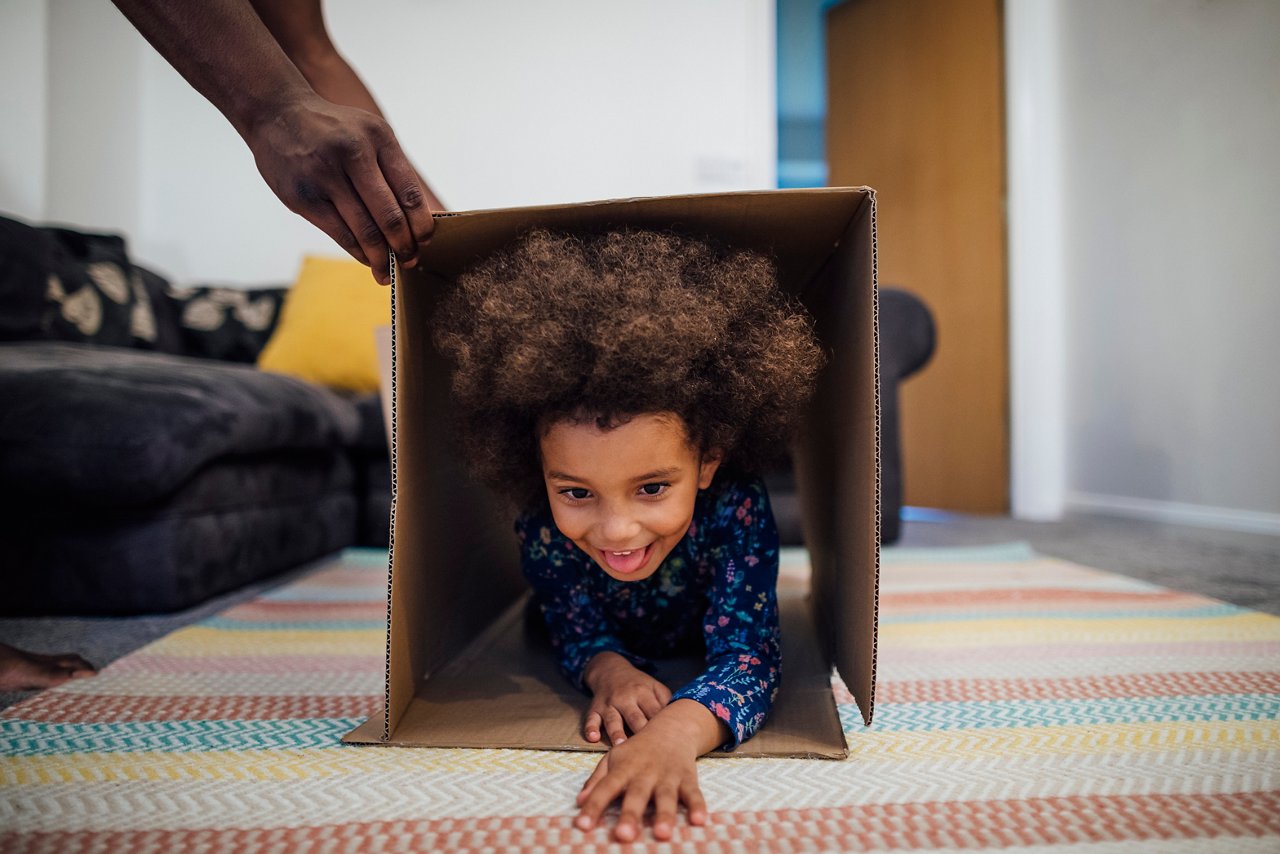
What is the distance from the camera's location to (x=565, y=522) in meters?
0.76

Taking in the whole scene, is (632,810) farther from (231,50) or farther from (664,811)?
(231,50)

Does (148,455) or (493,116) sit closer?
(148,455)

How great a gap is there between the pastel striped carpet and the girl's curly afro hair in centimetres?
32

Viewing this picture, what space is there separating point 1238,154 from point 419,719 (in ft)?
8.32

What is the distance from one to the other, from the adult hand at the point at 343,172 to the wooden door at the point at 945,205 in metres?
2.81

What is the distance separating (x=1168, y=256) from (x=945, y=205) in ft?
2.98

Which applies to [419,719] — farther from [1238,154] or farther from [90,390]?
[1238,154]

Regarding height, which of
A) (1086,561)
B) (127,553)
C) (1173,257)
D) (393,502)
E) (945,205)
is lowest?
(1086,561)

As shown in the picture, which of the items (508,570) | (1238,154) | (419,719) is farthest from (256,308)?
(1238,154)

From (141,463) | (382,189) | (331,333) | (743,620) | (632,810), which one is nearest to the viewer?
(632,810)

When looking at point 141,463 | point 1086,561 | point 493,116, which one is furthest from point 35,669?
point 493,116

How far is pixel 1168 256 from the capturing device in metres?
2.43

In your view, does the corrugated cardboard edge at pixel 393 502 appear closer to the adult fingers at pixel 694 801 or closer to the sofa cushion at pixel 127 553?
the adult fingers at pixel 694 801

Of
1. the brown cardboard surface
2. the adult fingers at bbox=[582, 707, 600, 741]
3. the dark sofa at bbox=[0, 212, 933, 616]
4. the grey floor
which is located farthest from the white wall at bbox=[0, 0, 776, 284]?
the adult fingers at bbox=[582, 707, 600, 741]
